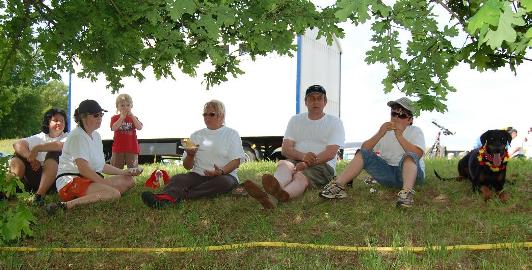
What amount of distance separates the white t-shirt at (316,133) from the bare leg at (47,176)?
3213 mm

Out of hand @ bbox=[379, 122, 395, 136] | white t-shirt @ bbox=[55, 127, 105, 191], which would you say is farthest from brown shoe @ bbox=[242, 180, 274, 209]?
white t-shirt @ bbox=[55, 127, 105, 191]

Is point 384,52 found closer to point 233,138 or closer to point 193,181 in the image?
point 233,138

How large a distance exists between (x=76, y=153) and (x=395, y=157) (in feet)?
13.0

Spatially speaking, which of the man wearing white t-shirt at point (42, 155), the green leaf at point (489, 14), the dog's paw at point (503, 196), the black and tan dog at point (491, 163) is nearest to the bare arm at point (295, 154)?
the black and tan dog at point (491, 163)

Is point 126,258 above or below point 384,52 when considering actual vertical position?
below

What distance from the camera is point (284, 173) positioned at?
22.0ft

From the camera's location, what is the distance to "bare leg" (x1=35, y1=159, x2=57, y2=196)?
7273mm

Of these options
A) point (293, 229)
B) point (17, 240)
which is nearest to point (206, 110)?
point (293, 229)

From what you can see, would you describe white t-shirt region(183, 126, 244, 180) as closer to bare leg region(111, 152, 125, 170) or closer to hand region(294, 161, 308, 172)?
hand region(294, 161, 308, 172)

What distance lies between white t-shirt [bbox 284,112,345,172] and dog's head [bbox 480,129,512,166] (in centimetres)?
175

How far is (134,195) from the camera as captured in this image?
7.58m

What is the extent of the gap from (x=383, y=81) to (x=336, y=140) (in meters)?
2.06

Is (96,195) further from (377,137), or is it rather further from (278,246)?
(377,137)

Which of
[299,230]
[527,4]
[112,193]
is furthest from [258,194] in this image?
[527,4]
